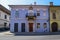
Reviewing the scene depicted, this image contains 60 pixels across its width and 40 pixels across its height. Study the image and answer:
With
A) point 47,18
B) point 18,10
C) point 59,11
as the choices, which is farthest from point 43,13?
point 18,10

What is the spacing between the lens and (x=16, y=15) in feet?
113

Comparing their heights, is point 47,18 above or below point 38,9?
below

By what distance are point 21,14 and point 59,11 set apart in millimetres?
9608

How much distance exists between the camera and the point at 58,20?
113 feet

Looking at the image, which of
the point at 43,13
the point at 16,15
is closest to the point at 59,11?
the point at 43,13

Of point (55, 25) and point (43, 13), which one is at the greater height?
point (43, 13)

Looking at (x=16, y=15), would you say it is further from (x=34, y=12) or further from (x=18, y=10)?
(x=34, y=12)

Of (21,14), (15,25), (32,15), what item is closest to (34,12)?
(32,15)

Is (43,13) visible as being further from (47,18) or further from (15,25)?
(15,25)

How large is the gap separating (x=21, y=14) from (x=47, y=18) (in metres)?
6.64

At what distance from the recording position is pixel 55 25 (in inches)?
1368

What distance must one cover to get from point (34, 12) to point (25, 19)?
2.87 meters

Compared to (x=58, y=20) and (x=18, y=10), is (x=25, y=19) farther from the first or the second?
(x=58, y=20)

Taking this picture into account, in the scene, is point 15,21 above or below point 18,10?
below
